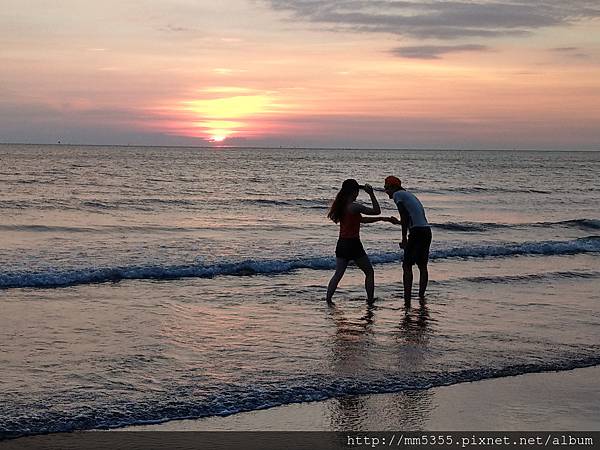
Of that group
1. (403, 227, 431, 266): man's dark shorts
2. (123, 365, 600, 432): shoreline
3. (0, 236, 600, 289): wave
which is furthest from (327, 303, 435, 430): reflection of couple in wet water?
(0, 236, 600, 289): wave

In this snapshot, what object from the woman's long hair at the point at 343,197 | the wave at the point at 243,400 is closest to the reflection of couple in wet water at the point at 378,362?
the wave at the point at 243,400

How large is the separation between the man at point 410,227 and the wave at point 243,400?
3417 millimetres

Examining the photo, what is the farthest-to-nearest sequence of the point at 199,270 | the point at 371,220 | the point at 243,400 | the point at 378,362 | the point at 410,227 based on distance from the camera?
the point at 199,270 < the point at 410,227 < the point at 371,220 < the point at 378,362 < the point at 243,400

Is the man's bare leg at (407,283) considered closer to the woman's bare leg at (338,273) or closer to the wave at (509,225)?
the woman's bare leg at (338,273)

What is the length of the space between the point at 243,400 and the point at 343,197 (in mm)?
4948

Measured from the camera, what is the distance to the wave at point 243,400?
579 centimetres

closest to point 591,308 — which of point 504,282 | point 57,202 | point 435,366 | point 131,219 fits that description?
point 504,282

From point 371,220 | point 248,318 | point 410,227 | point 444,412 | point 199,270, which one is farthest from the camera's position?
point 199,270

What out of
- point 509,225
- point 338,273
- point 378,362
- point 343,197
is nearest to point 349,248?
point 338,273

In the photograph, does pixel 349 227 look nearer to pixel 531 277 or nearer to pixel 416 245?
pixel 416 245

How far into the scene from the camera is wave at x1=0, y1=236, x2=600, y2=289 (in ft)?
41.8

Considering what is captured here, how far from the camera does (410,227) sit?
11.2m

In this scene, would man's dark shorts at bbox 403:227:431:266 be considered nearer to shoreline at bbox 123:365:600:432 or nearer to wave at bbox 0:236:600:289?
wave at bbox 0:236:600:289

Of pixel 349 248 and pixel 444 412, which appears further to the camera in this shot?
pixel 349 248
